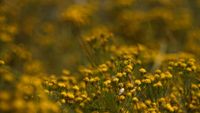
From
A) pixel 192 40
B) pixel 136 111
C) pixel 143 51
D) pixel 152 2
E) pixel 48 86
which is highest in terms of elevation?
pixel 152 2

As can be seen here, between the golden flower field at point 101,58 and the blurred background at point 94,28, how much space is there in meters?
0.02

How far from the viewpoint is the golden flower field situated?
14.0 ft

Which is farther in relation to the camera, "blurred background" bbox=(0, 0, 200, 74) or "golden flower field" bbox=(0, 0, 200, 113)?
"blurred background" bbox=(0, 0, 200, 74)

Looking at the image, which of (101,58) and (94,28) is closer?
(101,58)

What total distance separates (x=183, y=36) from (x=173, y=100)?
389 cm

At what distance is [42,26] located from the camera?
9305mm

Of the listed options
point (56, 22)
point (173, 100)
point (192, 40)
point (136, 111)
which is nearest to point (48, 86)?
point (136, 111)

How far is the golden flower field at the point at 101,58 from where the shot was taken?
14.0ft

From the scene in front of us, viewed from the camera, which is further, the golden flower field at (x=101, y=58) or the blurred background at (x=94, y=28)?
the blurred background at (x=94, y=28)

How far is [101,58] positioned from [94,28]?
287 centimetres

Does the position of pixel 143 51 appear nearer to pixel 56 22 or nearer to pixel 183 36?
pixel 183 36

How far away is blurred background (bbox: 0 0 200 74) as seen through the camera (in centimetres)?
769

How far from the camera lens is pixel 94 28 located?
27.2 feet

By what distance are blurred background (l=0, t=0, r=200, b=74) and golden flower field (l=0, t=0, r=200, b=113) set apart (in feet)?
0.06
